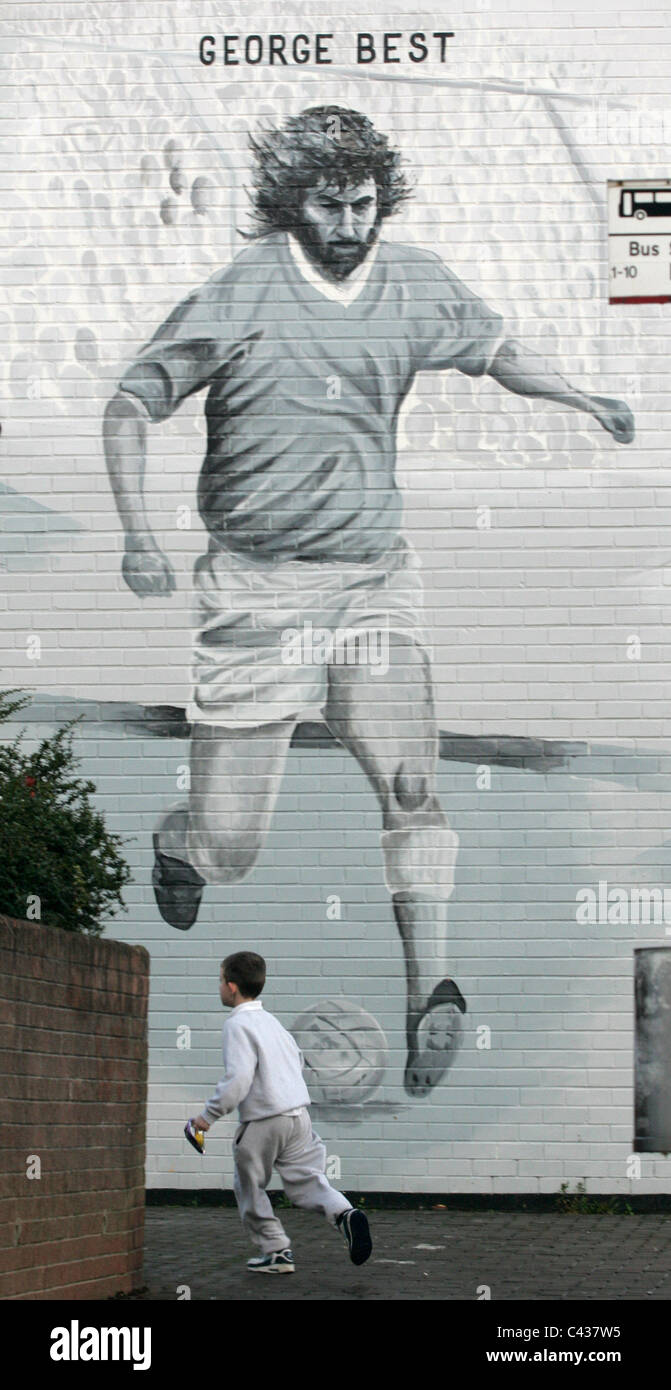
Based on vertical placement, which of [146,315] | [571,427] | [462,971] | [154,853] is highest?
[146,315]

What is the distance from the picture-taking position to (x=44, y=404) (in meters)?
11.4

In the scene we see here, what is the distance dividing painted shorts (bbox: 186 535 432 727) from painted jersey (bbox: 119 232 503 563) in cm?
17

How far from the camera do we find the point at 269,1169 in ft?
26.9

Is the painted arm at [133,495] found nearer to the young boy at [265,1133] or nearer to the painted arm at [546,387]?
the painted arm at [546,387]

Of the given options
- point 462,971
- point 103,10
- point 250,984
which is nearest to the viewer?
point 250,984

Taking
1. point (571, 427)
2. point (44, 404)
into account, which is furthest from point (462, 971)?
point (44, 404)

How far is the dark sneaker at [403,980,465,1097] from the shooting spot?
10.8 metres

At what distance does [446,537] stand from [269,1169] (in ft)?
14.9

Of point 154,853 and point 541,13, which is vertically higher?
point 541,13

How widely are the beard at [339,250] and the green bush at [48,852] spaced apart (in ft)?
15.0

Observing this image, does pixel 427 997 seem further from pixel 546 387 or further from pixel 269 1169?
pixel 546 387

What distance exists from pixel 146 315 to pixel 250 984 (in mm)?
5066

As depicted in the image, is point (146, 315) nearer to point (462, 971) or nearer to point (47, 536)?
point (47, 536)

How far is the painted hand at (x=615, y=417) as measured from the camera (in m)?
11.1
